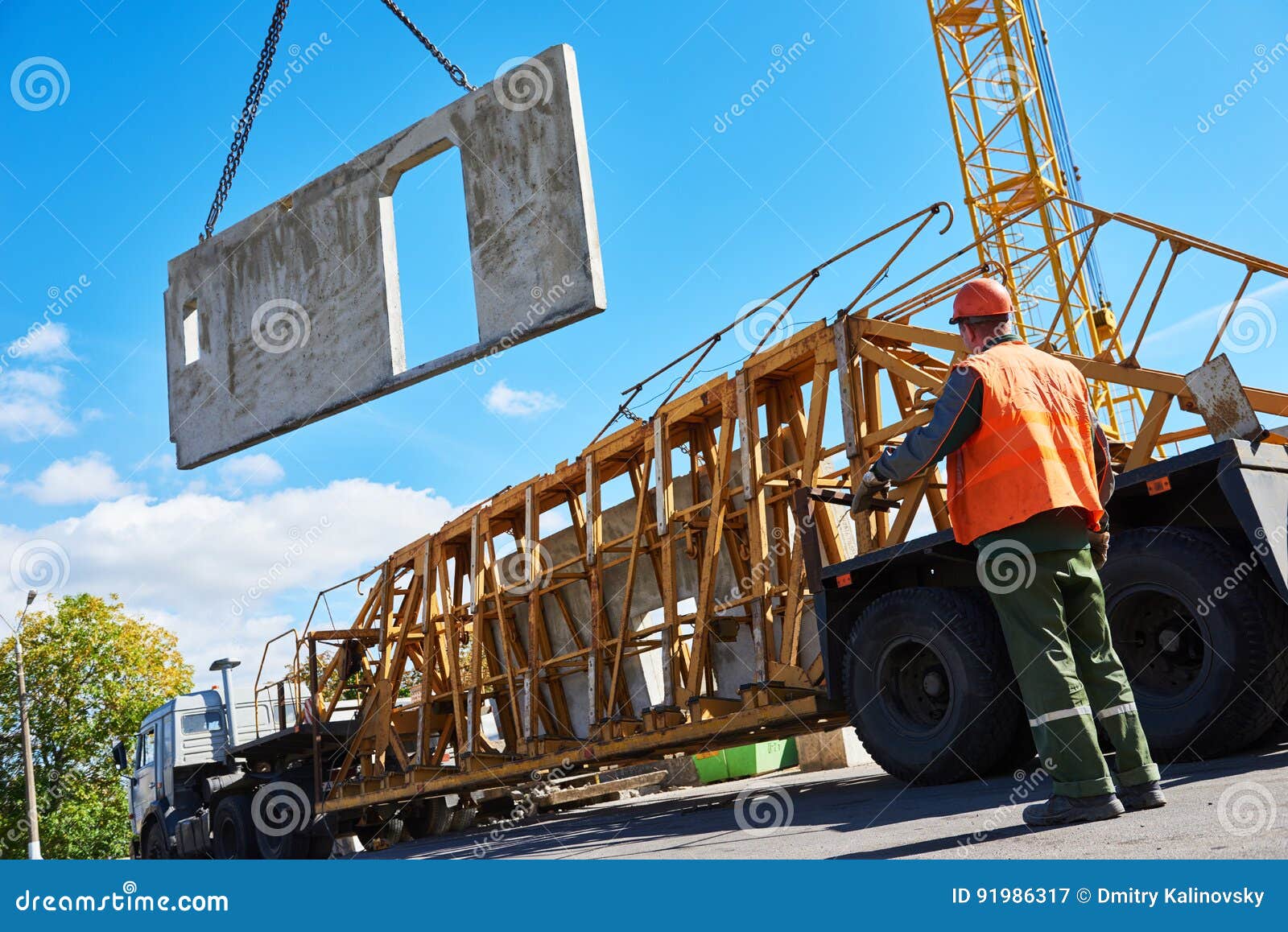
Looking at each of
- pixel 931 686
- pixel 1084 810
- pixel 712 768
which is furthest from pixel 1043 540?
pixel 712 768

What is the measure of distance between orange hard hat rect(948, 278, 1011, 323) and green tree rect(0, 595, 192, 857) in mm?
34598

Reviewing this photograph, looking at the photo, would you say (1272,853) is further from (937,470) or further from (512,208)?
(512,208)

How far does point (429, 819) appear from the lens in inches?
546

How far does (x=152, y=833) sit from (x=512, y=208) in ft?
38.5

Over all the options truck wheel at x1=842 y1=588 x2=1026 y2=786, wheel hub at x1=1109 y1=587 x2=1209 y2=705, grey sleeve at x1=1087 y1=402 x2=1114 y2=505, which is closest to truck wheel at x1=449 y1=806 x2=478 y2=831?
truck wheel at x1=842 y1=588 x2=1026 y2=786

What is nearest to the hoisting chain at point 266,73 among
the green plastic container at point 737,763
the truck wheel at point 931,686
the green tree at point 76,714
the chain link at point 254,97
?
the chain link at point 254,97

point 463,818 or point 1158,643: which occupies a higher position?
point 1158,643

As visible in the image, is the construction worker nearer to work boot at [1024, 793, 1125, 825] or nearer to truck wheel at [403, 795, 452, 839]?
work boot at [1024, 793, 1125, 825]

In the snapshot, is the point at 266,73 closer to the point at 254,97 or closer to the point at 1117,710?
the point at 254,97

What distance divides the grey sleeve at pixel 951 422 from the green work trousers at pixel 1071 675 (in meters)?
0.52

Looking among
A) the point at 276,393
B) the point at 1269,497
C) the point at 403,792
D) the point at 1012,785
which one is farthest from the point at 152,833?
the point at 1269,497

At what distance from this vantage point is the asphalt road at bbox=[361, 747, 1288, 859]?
333 cm

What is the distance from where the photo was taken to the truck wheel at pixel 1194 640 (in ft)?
17.8

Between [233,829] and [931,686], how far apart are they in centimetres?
1070
